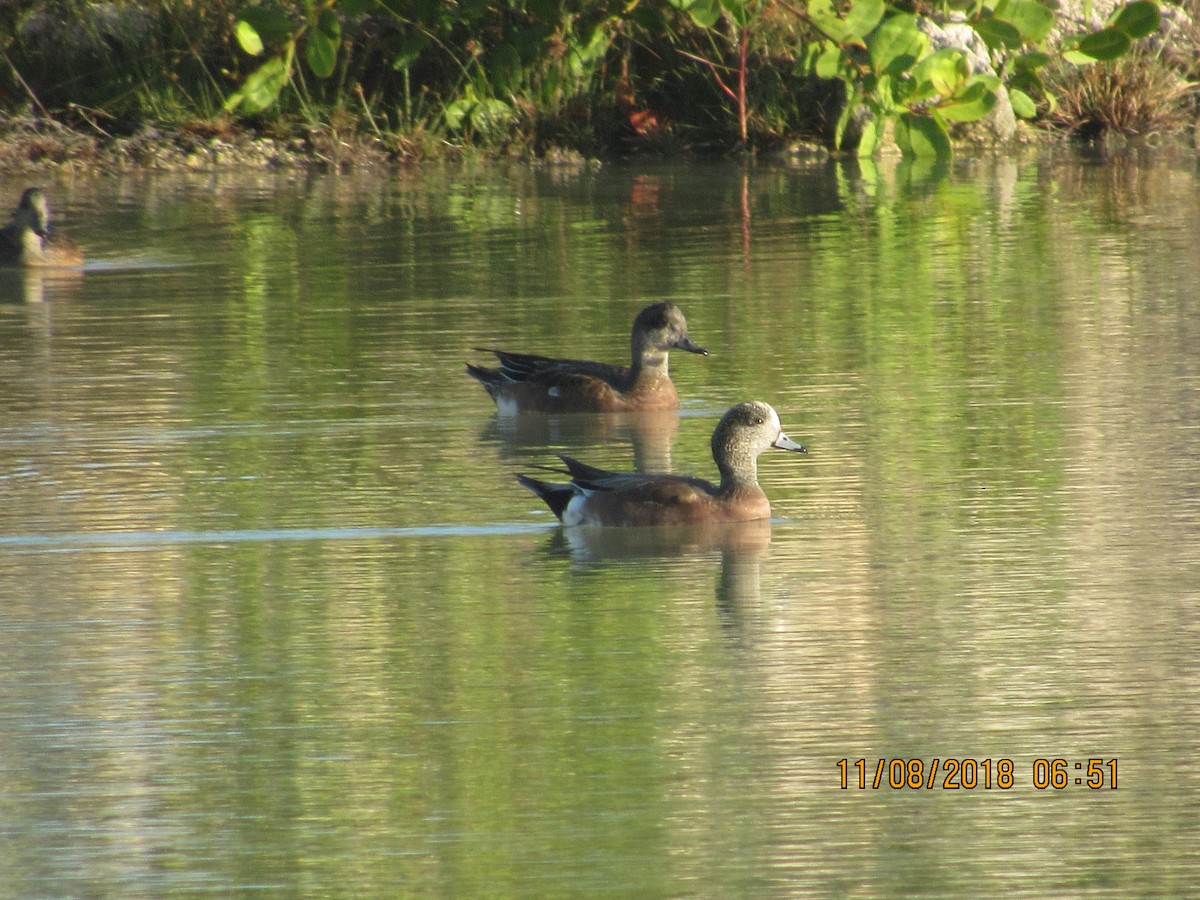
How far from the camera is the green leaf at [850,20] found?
17359 millimetres

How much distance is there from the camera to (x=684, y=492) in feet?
25.3

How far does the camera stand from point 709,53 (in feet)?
73.3

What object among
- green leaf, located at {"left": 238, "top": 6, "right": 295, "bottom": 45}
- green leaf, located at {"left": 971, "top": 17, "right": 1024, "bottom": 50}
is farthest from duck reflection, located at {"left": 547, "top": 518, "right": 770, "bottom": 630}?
green leaf, located at {"left": 238, "top": 6, "right": 295, "bottom": 45}

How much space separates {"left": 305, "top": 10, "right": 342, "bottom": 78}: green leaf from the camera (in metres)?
19.0

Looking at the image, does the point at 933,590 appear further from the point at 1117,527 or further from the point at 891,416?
the point at 891,416

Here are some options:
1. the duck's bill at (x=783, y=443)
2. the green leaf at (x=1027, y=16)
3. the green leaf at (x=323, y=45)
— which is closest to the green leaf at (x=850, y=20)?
the green leaf at (x=1027, y=16)

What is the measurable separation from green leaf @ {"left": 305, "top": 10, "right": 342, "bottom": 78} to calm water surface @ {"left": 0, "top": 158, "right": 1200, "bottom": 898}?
17.6 ft

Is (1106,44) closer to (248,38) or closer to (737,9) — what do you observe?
(737,9)

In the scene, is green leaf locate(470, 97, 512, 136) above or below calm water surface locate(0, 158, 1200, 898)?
above

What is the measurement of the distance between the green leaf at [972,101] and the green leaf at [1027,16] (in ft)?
2.21

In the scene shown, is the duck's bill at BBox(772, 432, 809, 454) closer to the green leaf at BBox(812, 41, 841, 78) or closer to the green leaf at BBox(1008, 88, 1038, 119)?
the green leaf at BBox(812, 41, 841, 78)

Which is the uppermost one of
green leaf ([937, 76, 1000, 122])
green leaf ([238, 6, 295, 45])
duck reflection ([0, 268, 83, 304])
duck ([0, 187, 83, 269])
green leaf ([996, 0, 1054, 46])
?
green leaf ([238, 6, 295, 45])

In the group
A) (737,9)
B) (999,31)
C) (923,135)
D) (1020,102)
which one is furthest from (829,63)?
(1020,102)
